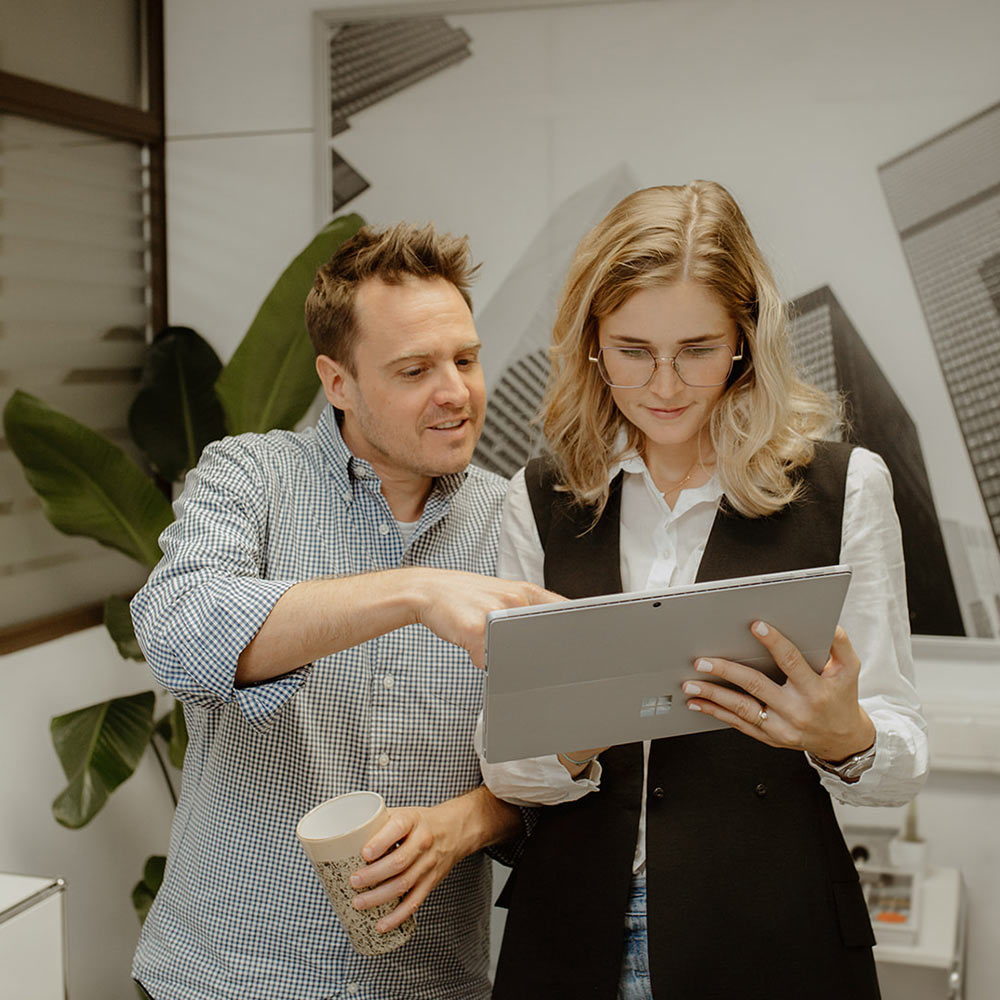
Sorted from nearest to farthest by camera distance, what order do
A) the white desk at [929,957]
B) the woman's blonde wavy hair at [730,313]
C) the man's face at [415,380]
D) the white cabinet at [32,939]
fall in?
the woman's blonde wavy hair at [730,313], the man's face at [415,380], the white cabinet at [32,939], the white desk at [929,957]

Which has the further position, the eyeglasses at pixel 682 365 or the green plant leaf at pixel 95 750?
the green plant leaf at pixel 95 750

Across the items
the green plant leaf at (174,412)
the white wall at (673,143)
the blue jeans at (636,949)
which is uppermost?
the white wall at (673,143)

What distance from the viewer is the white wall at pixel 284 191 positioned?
2555mm

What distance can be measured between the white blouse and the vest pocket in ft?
0.33

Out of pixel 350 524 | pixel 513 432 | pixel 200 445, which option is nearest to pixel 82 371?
pixel 200 445

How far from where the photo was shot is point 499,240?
2.87 meters

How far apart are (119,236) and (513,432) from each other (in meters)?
1.21

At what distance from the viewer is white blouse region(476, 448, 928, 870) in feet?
4.06

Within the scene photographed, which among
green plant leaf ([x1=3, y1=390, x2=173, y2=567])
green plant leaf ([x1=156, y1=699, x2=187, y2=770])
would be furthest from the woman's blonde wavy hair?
green plant leaf ([x1=156, y1=699, x2=187, y2=770])

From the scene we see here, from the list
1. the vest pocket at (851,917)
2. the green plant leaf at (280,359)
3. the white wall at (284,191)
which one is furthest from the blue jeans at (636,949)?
the green plant leaf at (280,359)

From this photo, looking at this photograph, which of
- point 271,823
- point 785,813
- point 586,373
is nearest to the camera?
point 785,813

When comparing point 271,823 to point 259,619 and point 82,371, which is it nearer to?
point 259,619

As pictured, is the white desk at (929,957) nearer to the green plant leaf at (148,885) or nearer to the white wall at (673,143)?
the white wall at (673,143)

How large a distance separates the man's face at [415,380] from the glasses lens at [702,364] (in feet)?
1.37
